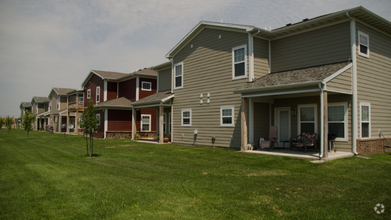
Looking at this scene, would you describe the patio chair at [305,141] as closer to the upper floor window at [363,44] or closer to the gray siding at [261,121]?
the gray siding at [261,121]

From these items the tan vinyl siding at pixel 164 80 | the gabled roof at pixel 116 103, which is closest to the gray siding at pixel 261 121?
the tan vinyl siding at pixel 164 80

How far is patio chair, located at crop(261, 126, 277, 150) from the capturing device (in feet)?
45.0

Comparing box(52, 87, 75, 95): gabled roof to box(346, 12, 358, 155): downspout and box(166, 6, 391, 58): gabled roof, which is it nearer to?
box(166, 6, 391, 58): gabled roof

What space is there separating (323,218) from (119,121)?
23690mm

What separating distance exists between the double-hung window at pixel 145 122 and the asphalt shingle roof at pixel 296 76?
558 inches

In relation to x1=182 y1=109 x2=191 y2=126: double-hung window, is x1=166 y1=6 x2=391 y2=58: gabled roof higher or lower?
higher

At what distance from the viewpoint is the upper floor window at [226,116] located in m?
15.1

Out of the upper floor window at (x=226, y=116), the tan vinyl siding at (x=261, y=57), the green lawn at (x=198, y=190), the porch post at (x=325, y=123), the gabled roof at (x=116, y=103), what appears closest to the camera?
the green lawn at (x=198, y=190)

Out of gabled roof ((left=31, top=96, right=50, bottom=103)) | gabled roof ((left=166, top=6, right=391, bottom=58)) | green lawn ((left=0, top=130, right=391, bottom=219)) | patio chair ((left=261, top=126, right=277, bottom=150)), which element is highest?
gabled roof ((left=166, top=6, right=391, bottom=58))

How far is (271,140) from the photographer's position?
46.3 ft

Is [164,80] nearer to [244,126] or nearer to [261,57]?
[261,57]

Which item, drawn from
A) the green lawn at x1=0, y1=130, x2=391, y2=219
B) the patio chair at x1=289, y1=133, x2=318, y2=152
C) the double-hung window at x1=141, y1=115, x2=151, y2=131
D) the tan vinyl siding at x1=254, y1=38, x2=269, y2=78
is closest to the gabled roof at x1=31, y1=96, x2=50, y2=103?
the double-hung window at x1=141, y1=115, x2=151, y2=131

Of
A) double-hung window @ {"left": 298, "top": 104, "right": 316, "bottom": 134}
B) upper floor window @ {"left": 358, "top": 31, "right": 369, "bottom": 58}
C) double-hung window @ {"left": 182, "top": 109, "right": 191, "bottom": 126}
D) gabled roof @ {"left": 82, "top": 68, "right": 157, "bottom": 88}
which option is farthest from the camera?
gabled roof @ {"left": 82, "top": 68, "right": 157, "bottom": 88}

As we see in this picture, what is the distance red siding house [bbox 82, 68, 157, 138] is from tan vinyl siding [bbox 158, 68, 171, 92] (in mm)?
3410
